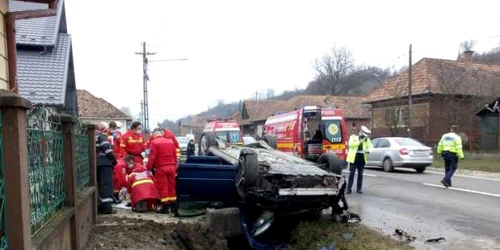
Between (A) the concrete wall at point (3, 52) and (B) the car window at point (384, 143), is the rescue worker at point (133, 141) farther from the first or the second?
(B) the car window at point (384, 143)

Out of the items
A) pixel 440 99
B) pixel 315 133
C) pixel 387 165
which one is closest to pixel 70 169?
pixel 315 133

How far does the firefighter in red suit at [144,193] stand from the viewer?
9052 mm

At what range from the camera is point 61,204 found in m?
4.89

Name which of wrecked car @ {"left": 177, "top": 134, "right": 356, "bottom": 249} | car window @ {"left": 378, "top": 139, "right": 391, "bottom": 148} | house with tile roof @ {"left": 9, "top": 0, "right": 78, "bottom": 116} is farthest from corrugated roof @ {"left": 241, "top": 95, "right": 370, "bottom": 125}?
wrecked car @ {"left": 177, "top": 134, "right": 356, "bottom": 249}

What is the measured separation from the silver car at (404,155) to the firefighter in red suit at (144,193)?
12754mm

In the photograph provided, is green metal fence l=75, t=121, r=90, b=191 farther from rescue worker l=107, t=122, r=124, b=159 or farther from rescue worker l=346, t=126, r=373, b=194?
rescue worker l=346, t=126, r=373, b=194

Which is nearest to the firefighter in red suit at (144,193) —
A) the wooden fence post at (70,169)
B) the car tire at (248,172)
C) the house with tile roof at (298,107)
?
the car tire at (248,172)

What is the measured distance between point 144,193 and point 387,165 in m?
13.6

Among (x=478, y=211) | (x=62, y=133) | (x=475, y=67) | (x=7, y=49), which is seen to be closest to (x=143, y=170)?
(x=7, y=49)

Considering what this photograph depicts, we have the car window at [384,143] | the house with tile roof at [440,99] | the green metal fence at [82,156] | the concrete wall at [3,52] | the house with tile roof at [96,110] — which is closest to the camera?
the green metal fence at [82,156]

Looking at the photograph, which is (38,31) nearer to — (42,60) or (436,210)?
(42,60)

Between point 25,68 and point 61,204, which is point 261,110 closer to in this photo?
point 25,68

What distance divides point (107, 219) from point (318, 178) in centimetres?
355

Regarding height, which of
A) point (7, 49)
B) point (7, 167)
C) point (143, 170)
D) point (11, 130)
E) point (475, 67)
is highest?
point (475, 67)
